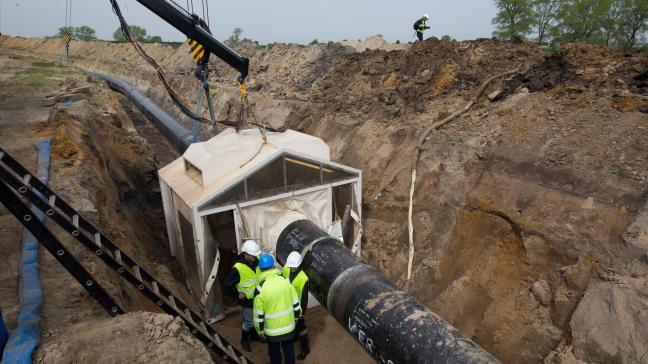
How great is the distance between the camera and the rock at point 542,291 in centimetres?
584

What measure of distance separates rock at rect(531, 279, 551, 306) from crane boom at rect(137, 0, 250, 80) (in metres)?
6.99

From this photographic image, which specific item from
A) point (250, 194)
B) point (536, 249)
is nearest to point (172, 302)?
point (250, 194)

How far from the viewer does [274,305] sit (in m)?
5.49

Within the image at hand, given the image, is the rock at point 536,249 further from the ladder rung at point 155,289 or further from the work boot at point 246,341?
the ladder rung at point 155,289

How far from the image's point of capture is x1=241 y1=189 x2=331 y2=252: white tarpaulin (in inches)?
292

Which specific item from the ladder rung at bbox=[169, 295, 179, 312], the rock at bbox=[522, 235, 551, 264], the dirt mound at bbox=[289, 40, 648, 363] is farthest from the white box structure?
the rock at bbox=[522, 235, 551, 264]

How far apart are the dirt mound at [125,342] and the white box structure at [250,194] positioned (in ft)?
9.65

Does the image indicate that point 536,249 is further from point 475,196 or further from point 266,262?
point 266,262

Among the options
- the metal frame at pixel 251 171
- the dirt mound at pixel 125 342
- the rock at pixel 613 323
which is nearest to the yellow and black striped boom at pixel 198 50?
the metal frame at pixel 251 171

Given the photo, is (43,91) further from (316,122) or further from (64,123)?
(316,122)

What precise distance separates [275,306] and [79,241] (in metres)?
2.53

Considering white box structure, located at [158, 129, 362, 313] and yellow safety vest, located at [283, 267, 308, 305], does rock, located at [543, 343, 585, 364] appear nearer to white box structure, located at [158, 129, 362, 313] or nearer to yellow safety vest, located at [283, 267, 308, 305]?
yellow safety vest, located at [283, 267, 308, 305]

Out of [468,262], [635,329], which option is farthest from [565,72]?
[635,329]

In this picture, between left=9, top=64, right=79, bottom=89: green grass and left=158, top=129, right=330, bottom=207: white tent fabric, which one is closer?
left=158, top=129, right=330, bottom=207: white tent fabric
